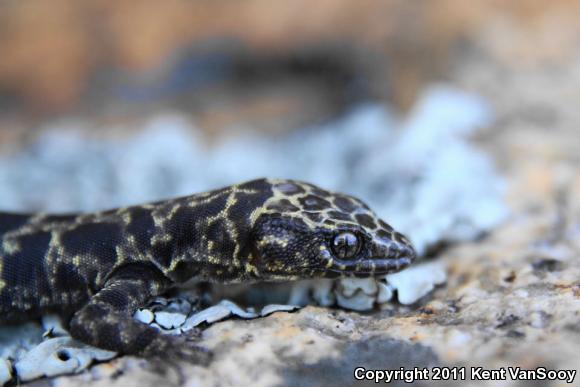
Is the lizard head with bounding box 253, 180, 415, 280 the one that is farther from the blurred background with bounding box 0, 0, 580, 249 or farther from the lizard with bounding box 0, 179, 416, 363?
the blurred background with bounding box 0, 0, 580, 249

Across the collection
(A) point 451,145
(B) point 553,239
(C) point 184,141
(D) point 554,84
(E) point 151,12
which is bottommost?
(B) point 553,239

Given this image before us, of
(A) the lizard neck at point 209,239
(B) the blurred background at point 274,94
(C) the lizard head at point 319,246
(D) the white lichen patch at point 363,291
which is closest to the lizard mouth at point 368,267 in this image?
(C) the lizard head at point 319,246

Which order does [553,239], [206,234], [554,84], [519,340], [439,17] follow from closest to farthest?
[519,340], [206,234], [553,239], [554,84], [439,17]

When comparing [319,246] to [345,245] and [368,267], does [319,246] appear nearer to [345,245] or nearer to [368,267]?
[345,245]

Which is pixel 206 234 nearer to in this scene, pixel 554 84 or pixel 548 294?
pixel 548 294

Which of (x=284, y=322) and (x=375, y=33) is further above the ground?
(x=375, y=33)

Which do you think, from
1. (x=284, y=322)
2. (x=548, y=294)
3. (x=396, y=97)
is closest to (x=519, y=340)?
(x=548, y=294)

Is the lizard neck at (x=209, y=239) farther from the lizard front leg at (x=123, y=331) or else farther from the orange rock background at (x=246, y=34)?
the orange rock background at (x=246, y=34)
